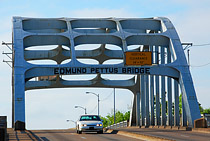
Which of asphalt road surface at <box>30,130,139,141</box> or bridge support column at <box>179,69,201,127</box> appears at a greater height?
bridge support column at <box>179,69,201,127</box>

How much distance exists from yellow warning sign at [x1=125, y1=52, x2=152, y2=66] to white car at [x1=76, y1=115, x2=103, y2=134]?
17649mm

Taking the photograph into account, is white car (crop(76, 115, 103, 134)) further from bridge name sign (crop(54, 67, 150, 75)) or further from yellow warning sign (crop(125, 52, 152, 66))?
yellow warning sign (crop(125, 52, 152, 66))

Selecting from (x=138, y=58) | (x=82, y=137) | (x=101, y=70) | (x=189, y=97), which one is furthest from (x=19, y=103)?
(x=82, y=137)

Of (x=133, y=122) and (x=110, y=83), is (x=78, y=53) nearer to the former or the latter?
(x=110, y=83)

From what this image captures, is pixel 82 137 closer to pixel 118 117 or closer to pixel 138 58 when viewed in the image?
pixel 138 58

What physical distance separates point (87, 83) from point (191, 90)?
70.0 feet

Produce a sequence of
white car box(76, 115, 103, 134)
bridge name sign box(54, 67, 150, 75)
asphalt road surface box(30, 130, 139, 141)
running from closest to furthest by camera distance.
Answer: asphalt road surface box(30, 130, 139, 141) < white car box(76, 115, 103, 134) < bridge name sign box(54, 67, 150, 75)

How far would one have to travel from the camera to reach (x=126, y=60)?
5800 centimetres

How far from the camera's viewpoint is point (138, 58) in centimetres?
5862

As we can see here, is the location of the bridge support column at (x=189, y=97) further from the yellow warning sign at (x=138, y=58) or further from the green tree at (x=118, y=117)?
the green tree at (x=118, y=117)

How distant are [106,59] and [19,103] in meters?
28.3

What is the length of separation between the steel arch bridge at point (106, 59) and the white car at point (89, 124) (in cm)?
1329

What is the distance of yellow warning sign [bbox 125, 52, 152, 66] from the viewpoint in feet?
191

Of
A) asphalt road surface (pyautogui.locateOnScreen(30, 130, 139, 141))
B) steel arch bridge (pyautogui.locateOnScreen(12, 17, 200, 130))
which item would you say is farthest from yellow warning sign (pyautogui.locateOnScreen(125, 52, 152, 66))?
asphalt road surface (pyautogui.locateOnScreen(30, 130, 139, 141))
